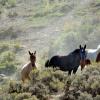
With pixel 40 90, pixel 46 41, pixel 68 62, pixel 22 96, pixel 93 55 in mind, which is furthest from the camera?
pixel 46 41

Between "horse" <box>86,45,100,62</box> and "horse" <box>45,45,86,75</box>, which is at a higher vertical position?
"horse" <box>86,45,100,62</box>

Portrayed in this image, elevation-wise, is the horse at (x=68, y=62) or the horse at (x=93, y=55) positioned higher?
the horse at (x=93, y=55)

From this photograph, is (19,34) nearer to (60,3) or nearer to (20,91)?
(60,3)

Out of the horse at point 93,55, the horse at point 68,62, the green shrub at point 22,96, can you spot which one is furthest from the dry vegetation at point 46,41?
the horse at point 93,55

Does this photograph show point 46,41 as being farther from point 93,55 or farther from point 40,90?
point 40,90

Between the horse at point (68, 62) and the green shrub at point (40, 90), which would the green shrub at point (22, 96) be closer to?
the green shrub at point (40, 90)

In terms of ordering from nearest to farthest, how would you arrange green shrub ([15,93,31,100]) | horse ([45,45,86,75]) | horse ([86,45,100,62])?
green shrub ([15,93,31,100]) → horse ([86,45,100,62]) → horse ([45,45,86,75])

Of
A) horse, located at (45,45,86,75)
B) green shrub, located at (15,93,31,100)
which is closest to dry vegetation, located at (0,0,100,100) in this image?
green shrub, located at (15,93,31,100)

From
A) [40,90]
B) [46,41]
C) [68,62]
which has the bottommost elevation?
[46,41]

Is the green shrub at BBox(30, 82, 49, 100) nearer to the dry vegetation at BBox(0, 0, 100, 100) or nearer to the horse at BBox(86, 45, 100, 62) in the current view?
the dry vegetation at BBox(0, 0, 100, 100)

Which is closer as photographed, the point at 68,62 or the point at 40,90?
the point at 40,90

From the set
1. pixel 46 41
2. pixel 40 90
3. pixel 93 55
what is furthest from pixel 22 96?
pixel 46 41

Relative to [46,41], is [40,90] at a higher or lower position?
higher

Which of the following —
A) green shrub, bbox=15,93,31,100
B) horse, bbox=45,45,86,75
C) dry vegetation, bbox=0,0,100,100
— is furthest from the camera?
horse, bbox=45,45,86,75
